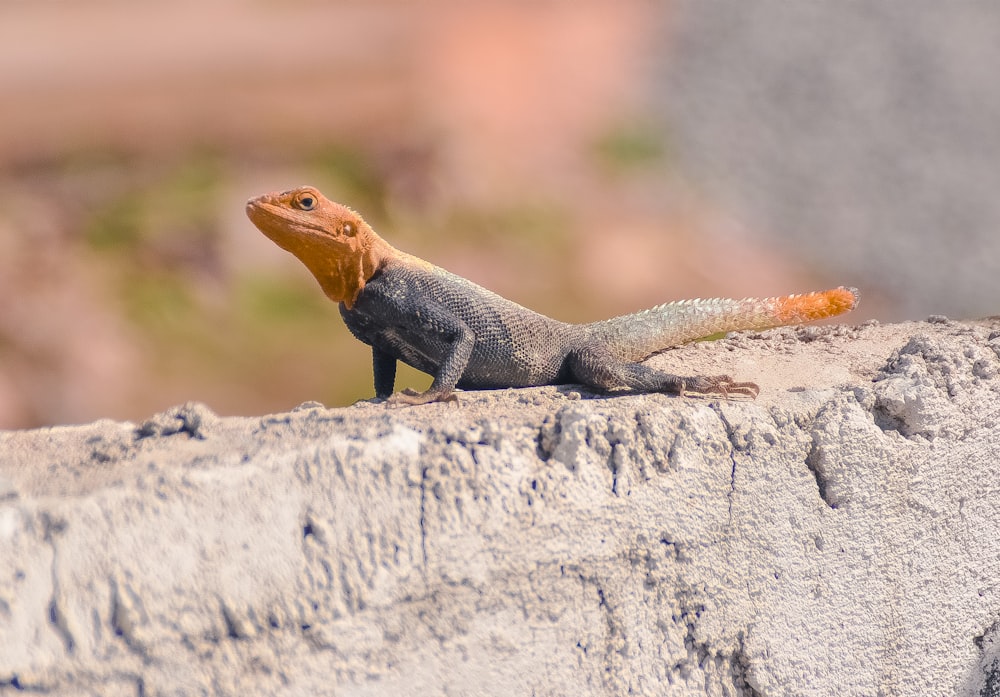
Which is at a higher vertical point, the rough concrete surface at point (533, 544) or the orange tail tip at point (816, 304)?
the orange tail tip at point (816, 304)

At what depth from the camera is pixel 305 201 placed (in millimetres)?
2855

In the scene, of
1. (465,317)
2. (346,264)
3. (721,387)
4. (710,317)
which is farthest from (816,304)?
(346,264)

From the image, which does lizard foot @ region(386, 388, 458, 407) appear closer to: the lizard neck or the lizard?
the lizard

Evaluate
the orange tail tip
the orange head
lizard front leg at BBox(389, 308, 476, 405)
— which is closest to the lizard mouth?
the orange head

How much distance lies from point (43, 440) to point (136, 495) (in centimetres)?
52

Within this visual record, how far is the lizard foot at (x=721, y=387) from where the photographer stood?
8.60ft

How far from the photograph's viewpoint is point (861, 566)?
252 cm

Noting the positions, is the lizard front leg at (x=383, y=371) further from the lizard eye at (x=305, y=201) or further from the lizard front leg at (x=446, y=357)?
the lizard eye at (x=305, y=201)

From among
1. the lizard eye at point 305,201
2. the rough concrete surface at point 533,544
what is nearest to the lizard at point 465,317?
the lizard eye at point 305,201

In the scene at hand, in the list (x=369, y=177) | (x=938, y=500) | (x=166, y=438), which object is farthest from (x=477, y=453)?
(x=369, y=177)

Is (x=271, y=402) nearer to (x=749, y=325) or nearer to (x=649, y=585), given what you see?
(x=749, y=325)

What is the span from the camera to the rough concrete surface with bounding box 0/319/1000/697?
6.38 feet

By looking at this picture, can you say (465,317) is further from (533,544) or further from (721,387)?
(533,544)

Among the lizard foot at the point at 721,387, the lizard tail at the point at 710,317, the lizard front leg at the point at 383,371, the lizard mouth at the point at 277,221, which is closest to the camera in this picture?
the lizard foot at the point at 721,387
